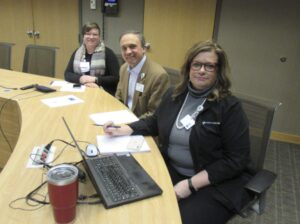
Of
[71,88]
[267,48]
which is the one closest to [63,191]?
[71,88]

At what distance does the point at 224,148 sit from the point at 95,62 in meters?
1.93

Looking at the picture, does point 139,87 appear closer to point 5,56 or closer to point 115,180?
point 115,180

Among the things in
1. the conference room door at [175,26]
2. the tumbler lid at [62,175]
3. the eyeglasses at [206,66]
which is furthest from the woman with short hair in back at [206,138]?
the conference room door at [175,26]

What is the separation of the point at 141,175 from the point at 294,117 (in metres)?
2.88

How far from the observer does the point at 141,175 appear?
124 centimetres

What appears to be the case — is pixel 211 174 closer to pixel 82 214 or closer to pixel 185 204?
pixel 185 204

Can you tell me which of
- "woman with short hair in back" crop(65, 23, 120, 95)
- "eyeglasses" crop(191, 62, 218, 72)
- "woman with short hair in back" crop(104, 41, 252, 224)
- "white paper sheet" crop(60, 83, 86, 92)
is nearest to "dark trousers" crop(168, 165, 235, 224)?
"woman with short hair in back" crop(104, 41, 252, 224)

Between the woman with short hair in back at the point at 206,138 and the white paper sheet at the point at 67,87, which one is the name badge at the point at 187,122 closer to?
the woman with short hair in back at the point at 206,138

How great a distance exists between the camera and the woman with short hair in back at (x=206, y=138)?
1438mm

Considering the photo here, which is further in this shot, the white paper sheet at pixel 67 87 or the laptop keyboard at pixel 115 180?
the white paper sheet at pixel 67 87

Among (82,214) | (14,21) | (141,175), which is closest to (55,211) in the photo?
(82,214)

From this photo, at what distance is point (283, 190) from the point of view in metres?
2.58

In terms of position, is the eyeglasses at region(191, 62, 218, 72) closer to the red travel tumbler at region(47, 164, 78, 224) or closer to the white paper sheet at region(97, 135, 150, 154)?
the white paper sheet at region(97, 135, 150, 154)

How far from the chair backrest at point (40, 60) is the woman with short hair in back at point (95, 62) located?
0.23 meters
